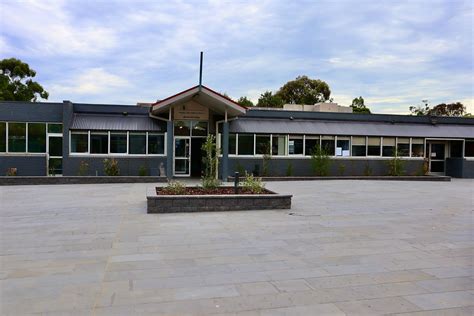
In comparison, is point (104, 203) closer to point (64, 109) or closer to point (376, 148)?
point (64, 109)

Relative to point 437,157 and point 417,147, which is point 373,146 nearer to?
point 417,147

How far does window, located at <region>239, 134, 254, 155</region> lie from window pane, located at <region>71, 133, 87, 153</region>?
308 inches

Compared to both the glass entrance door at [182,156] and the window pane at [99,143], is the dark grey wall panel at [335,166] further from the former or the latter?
the window pane at [99,143]

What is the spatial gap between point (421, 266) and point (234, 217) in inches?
185

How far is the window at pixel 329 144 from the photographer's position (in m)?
22.6

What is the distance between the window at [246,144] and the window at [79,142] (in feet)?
25.5

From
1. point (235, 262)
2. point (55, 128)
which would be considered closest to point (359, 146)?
point (55, 128)

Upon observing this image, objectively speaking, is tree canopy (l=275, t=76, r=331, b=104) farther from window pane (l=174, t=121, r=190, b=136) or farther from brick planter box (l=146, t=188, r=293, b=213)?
brick planter box (l=146, t=188, r=293, b=213)

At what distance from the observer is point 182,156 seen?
2127cm

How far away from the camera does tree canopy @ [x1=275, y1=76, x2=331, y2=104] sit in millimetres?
63500

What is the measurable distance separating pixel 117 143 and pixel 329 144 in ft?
37.5

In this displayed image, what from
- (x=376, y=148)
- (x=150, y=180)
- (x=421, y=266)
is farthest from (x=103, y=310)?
(x=376, y=148)

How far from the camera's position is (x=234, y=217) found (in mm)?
9617

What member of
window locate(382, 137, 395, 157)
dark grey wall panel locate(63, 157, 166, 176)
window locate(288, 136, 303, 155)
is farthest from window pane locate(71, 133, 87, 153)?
window locate(382, 137, 395, 157)
